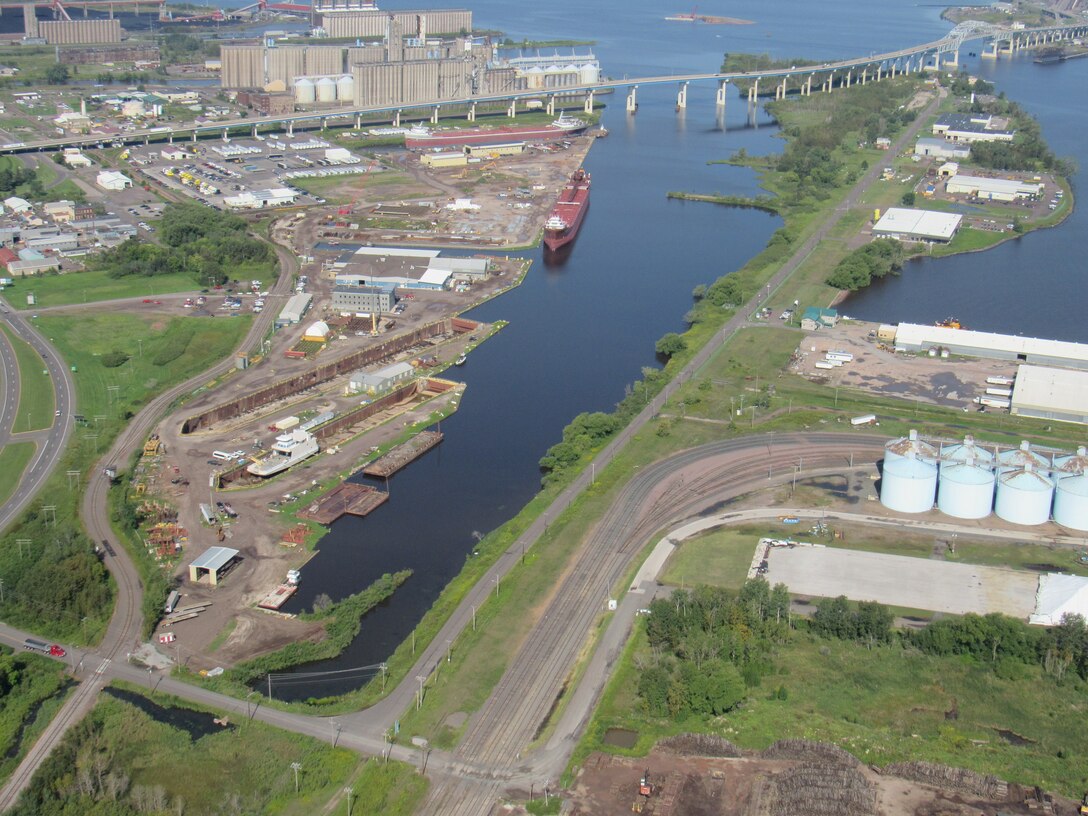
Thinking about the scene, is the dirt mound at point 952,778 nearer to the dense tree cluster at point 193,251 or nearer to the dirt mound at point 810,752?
the dirt mound at point 810,752

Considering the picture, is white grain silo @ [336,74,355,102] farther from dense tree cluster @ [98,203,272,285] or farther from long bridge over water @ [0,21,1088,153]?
dense tree cluster @ [98,203,272,285]

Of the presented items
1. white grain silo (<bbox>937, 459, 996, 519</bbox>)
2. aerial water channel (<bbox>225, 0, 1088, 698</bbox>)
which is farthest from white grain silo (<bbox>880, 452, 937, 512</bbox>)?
aerial water channel (<bbox>225, 0, 1088, 698</bbox>)

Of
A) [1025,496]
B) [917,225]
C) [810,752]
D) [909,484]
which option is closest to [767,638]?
[810,752]

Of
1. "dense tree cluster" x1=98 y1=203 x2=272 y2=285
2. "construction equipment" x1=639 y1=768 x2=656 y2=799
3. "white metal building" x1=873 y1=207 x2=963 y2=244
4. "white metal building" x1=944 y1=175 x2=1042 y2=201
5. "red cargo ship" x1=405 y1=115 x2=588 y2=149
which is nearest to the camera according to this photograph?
"construction equipment" x1=639 y1=768 x2=656 y2=799

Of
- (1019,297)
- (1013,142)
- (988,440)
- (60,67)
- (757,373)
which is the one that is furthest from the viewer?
(60,67)

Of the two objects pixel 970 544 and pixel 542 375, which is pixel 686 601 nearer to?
pixel 970 544

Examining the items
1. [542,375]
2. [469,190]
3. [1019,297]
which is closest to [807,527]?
[542,375]

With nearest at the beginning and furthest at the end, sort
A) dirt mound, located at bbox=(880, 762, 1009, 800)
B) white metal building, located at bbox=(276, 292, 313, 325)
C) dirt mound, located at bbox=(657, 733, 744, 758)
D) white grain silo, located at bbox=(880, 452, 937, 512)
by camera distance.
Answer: dirt mound, located at bbox=(880, 762, 1009, 800), dirt mound, located at bbox=(657, 733, 744, 758), white grain silo, located at bbox=(880, 452, 937, 512), white metal building, located at bbox=(276, 292, 313, 325)
